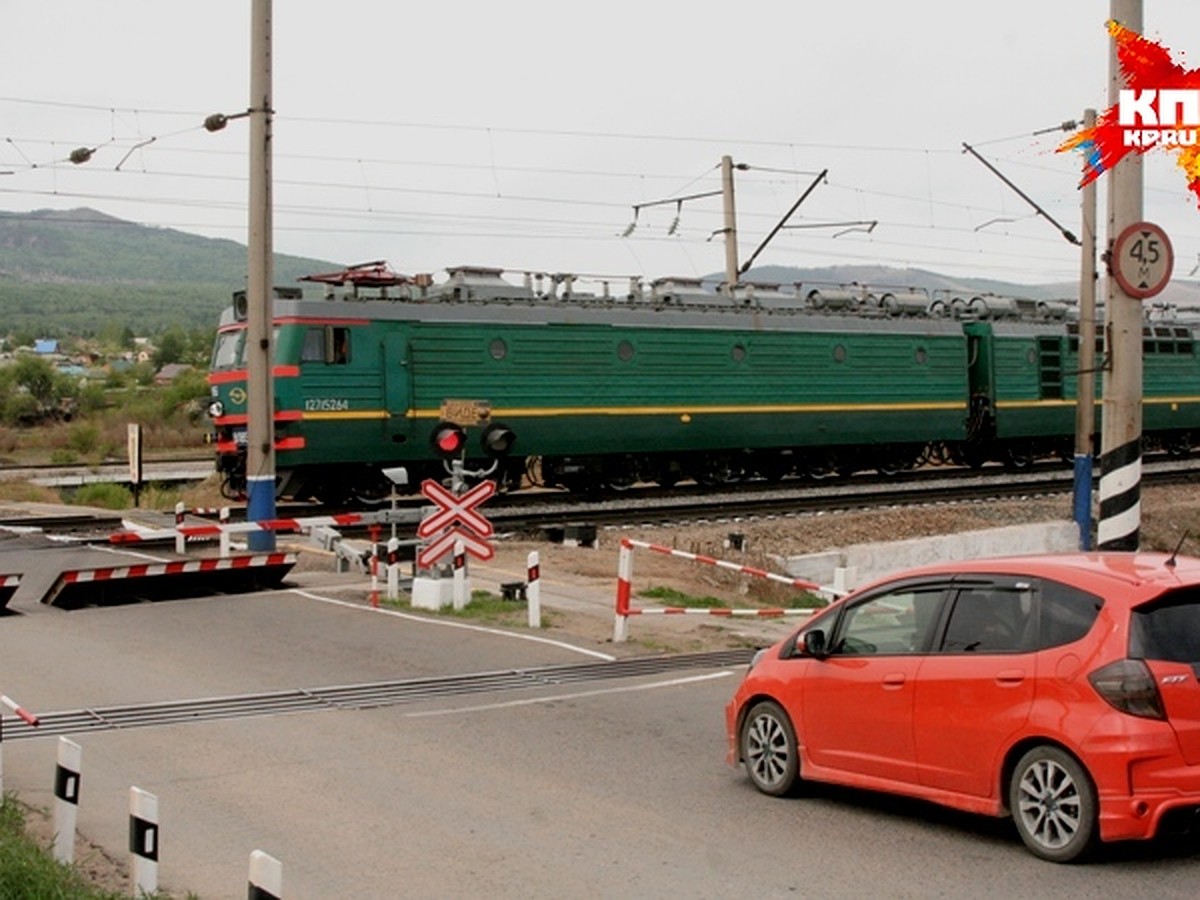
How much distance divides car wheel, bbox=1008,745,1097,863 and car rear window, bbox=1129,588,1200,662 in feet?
2.06

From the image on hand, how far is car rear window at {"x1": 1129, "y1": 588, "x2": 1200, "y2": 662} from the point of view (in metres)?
8.15

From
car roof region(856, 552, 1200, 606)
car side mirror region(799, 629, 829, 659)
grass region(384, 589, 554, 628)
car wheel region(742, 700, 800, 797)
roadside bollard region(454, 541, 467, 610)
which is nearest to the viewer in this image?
car roof region(856, 552, 1200, 606)

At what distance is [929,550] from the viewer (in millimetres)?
28375

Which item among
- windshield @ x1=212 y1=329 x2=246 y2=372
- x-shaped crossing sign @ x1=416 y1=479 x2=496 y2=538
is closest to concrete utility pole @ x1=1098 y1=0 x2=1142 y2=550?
x-shaped crossing sign @ x1=416 y1=479 x2=496 y2=538

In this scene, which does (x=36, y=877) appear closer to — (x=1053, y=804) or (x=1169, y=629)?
(x=1053, y=804)

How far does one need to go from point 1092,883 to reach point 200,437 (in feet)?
227

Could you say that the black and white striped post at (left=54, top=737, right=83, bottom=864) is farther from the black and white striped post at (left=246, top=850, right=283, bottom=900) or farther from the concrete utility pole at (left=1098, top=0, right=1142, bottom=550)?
the concrete utility pole at (left=1098, top=0, right=1142, bottom=550)

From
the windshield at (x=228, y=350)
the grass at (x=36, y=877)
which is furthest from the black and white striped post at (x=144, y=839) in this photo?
the windshield at (x=228, y=350)

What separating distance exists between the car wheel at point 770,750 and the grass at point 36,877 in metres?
3.85

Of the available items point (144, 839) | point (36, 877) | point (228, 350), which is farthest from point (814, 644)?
point (228, 350)

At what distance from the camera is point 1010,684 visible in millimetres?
8523

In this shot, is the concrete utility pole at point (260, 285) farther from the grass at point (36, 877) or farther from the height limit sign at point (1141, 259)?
the grass at point (36, 877)

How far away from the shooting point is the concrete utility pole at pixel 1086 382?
30234 mm

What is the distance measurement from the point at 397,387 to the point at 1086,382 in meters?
12.5
